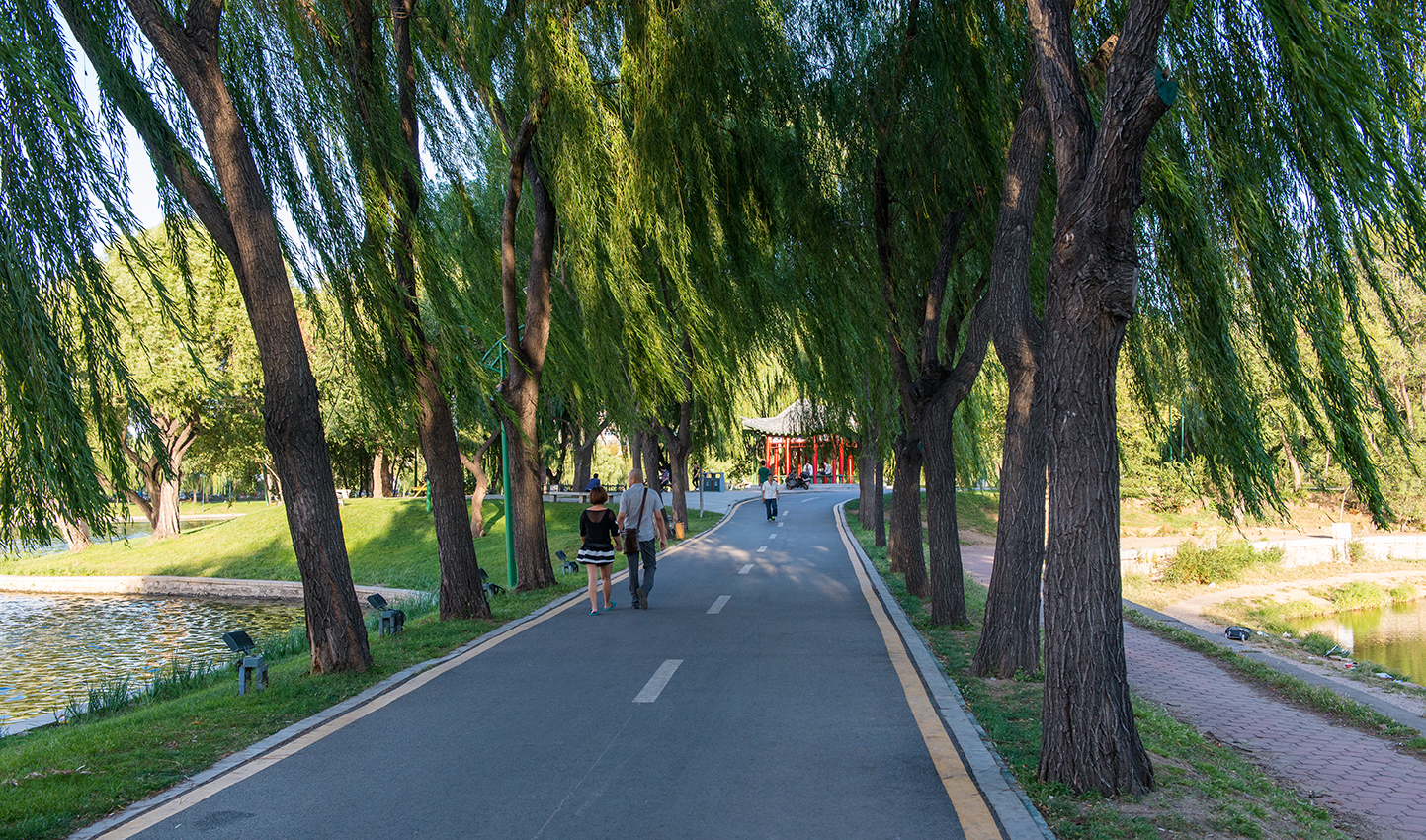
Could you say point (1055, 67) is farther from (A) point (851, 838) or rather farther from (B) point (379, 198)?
(B) point (379, 198)

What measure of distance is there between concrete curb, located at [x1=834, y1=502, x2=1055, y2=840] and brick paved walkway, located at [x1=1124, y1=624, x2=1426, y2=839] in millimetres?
2950

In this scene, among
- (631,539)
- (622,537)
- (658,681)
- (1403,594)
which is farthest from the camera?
(1403,594)

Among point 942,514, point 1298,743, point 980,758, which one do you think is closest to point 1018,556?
point 942,514

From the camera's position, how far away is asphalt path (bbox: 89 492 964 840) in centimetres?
489

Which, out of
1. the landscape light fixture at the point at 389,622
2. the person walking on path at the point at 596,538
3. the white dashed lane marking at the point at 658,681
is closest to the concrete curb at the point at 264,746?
the landscape light fixture at the point at 389,622

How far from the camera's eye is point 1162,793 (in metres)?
5.30

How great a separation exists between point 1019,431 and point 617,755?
485 cm

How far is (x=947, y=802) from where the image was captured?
514 centimetres

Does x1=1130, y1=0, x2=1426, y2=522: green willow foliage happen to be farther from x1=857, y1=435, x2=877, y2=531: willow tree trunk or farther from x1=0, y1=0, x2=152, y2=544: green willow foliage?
x1=857, y1=435, x2=877, y2=531: willow tree trunk

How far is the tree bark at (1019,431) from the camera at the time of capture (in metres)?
8.13

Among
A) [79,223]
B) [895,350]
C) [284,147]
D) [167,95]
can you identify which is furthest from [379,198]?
[895,350]

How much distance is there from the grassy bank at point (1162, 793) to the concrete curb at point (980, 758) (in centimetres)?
9

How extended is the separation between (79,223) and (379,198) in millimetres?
3489

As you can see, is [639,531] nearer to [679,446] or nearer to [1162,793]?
[1162,793]
